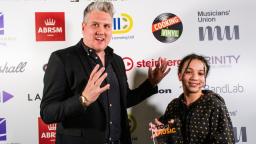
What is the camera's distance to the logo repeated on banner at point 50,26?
211cm

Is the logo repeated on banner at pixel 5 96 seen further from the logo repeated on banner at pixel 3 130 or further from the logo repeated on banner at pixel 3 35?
the logo repeated on banner at pixel 3 35

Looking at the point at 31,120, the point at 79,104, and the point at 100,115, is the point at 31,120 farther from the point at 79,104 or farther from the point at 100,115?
the point at 79,104

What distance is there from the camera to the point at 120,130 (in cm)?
172

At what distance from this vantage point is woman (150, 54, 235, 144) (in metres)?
1.53

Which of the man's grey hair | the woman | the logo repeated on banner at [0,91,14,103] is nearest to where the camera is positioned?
the woman

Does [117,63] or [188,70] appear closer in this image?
[188,70]

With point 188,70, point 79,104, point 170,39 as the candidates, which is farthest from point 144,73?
point 79,104

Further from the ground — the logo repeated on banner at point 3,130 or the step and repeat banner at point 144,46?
the step and repeat banner at point 144,46

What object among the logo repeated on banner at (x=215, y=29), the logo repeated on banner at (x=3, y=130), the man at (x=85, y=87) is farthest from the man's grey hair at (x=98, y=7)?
the logo repeated on banner at (x=3, y=130)

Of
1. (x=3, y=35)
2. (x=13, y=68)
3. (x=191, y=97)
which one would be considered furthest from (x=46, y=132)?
(x=191, y=97)

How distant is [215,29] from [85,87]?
114 cm

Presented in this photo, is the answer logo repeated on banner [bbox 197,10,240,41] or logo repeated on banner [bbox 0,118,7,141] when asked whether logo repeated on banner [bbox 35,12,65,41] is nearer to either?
logo repeated on banner [bbox 0,118,7,141]

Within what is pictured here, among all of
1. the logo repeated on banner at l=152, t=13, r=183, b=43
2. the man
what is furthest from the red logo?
the logo repeated on banner at l=152, t=13, r=183, b=43

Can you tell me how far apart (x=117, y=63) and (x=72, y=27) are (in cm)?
52
